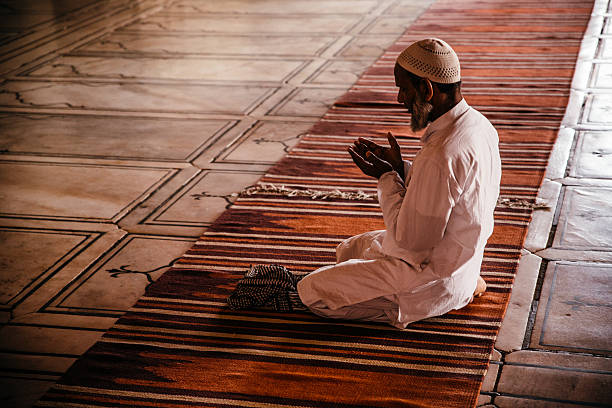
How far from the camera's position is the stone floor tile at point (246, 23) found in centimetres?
711

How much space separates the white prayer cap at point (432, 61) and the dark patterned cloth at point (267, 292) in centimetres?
87

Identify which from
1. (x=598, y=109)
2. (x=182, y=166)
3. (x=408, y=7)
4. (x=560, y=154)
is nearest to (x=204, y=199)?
(x=182, y=166)

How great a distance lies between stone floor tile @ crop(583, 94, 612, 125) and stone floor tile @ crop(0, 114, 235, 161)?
2.13 m

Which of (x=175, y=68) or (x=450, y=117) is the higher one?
(x=450, y=117)

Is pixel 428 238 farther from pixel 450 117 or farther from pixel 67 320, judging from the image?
pixel 67 320

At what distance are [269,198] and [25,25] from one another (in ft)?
17.5

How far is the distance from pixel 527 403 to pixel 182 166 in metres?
2.43

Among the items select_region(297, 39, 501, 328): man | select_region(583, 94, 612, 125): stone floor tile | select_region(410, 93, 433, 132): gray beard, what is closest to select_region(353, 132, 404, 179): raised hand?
select_region(297, 39, 501, 328): man

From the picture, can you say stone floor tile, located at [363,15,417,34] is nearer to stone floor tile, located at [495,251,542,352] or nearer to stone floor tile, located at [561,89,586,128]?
stone floor tile, located at [561,89,586,128]

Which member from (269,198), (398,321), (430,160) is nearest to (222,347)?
(398,321)

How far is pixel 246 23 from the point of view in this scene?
744 centimetres

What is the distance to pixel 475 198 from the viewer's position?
2.18m

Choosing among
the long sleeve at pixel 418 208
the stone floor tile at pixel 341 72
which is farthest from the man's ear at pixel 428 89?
the stone floor tile at pixel 341 72

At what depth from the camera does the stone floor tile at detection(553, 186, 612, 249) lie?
9.87 ft
